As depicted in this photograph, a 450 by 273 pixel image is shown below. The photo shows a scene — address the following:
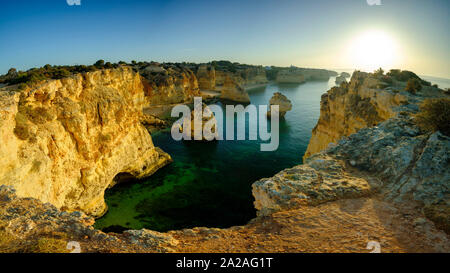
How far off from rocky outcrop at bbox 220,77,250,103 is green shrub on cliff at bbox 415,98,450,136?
62085mm

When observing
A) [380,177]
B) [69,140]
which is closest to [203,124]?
[69,140]

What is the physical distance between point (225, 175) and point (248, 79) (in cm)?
9243

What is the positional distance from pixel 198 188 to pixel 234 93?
53611 millimetres

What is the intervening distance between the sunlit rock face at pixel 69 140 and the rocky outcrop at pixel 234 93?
167 ft

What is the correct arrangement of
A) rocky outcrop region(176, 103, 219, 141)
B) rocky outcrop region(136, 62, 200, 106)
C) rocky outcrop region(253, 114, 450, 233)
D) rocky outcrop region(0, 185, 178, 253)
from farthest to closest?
rocky outcrop region(136, 62, 200, 106)
rocky outcrop region(176, 103, 219, 141)
rocky outcrop region(253, 114, 450, 233)
rocky outcrop region(0, 185, 178, 253)

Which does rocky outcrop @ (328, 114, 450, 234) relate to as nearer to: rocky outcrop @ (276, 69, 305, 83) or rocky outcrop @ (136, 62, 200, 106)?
rocky outcrop @ (136, 62, 200, 106)

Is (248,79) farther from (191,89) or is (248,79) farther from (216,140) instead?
(216,140)

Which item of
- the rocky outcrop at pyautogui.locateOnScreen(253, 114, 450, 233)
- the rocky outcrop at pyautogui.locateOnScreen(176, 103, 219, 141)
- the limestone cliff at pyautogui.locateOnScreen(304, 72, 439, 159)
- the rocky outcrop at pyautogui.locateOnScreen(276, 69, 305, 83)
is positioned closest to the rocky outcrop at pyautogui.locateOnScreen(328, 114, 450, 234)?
the rocky outcrop at pyautogui.locateOnScreen(253, 114, 450, 233)

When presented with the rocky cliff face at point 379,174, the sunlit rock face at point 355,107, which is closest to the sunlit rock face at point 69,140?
the rocky cliff face at point 379,174

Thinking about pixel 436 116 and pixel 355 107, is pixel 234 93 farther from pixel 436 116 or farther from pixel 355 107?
pixel 436 116

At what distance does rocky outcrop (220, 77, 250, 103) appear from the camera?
7044 centimetres

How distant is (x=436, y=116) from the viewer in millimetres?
8430

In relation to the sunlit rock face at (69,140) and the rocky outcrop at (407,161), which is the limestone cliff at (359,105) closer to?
the rocky outcrop at (407,161)

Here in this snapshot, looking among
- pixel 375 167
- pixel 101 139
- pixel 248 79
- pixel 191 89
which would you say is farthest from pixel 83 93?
pixel 248 79
